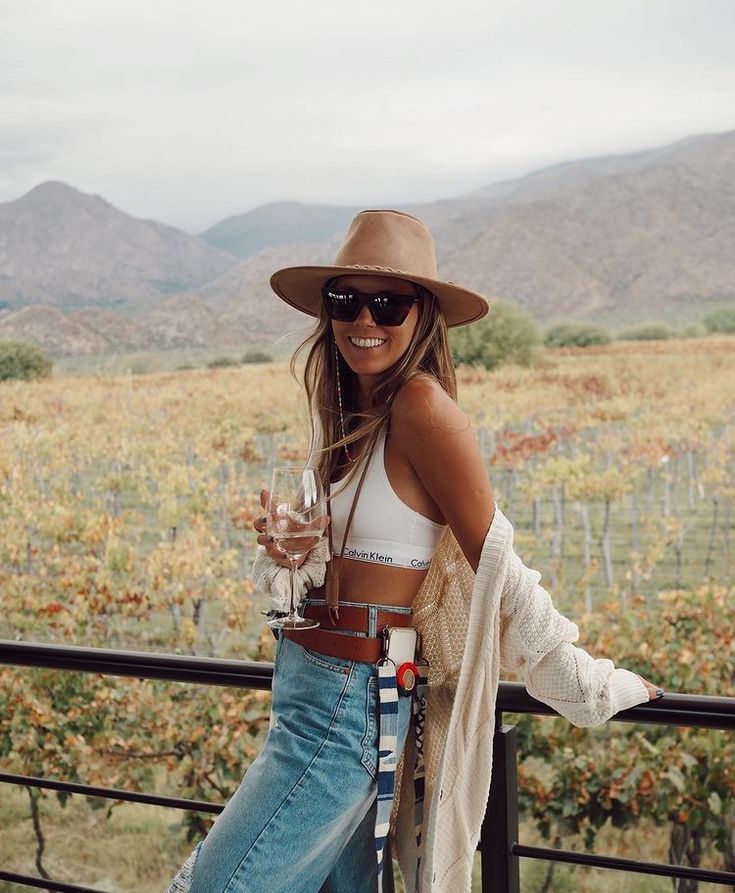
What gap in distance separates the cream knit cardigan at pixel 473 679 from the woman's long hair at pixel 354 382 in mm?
183

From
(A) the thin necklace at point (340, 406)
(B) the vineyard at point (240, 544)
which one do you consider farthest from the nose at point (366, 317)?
(B) the vineyard at point (240, 544)

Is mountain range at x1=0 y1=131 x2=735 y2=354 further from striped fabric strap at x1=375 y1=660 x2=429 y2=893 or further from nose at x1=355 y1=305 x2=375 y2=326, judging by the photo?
striped fabric strap at x1=375 y1=660 x2=429 y2=893

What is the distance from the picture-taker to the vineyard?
6.02 metres

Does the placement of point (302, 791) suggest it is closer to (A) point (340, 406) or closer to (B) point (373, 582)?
(B) point (373, 582)

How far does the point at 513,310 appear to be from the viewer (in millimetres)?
7285

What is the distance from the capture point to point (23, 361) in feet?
25.2

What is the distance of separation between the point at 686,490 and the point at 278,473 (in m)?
5.69

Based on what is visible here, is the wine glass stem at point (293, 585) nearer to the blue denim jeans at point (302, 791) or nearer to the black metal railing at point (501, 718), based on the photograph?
the blue denim jeans at point (302, 791)

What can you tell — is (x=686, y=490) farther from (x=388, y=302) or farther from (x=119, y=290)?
(x=388, y=302)

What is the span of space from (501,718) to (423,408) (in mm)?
442

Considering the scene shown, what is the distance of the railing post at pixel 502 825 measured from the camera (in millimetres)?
1570

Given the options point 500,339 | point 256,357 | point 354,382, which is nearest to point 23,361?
point 256,357

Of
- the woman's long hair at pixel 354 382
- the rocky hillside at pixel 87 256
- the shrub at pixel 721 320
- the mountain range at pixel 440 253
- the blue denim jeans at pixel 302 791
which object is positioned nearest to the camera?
the blue denim jeans at pixel 302 791

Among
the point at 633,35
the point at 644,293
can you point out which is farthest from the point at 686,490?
the point at 633,35
